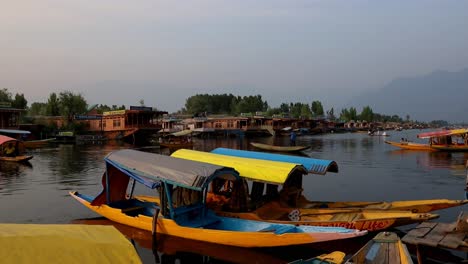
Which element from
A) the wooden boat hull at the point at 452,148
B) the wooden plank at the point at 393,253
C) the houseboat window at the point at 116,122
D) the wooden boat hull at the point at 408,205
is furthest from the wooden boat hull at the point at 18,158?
the wooden boat hull at the point at 452,148

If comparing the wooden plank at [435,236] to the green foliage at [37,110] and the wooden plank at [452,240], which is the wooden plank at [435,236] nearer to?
the wooden plank at [452,240]

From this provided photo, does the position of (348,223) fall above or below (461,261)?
above

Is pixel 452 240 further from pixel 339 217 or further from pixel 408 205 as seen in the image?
pixel 408 205

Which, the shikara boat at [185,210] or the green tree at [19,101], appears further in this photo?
the green tree at [19,101]

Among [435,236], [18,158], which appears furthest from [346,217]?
[18,158]

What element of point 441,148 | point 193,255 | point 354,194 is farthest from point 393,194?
point 441,148

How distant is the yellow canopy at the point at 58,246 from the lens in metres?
4.37

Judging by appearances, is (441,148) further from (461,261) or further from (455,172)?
(461,261)

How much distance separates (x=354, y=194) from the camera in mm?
19500

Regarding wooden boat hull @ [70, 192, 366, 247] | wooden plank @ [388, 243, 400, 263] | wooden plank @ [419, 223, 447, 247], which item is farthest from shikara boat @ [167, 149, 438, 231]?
wooden plank @ [388, 243, 400, 263]

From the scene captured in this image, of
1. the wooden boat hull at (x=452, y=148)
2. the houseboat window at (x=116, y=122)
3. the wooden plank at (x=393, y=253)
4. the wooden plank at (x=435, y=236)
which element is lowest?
the wooden boat hull at (x=452, y=148)

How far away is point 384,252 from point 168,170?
19.9 ft

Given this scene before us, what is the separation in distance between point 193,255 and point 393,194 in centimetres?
1237

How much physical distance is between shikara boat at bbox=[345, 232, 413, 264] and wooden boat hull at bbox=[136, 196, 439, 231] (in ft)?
6.66
